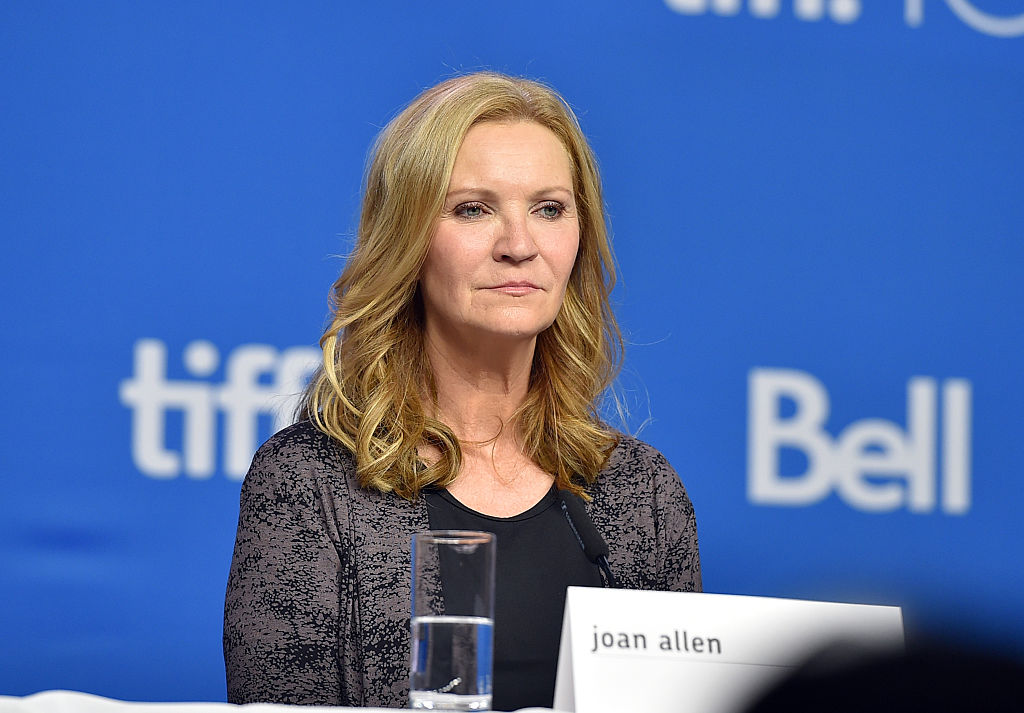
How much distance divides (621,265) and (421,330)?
83 centimetres

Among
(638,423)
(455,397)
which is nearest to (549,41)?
(638,423)

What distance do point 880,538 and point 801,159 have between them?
0.90 meters

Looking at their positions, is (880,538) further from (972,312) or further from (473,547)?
(473,547)

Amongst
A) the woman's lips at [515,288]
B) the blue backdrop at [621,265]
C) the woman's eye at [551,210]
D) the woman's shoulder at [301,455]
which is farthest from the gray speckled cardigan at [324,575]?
the blue backdrop at [621,265]

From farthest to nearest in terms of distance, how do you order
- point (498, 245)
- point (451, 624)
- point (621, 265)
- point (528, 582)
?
point (621, 265)
point (498, 245)
point (528, 582)
point (451, 624)

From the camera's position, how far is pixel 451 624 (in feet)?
3.62

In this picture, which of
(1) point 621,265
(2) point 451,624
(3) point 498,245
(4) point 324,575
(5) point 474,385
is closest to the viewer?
(2) point 451,624

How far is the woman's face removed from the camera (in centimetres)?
192

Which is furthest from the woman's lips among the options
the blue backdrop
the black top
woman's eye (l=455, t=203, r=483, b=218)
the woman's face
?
the blue backdrop

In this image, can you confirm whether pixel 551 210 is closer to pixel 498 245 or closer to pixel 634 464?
pixel 498 245

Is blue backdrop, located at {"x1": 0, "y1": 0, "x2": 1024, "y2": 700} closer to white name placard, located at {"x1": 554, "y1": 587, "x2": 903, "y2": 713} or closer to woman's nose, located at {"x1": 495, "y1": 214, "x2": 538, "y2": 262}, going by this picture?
woman's nose, located at {"x1": 495, "y1": 214, "x2": 538, "y2": 262}

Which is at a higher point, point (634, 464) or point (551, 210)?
point (551, 210)

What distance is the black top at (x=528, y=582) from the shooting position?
1.71 m

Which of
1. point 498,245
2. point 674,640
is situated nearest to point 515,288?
point 498,245
